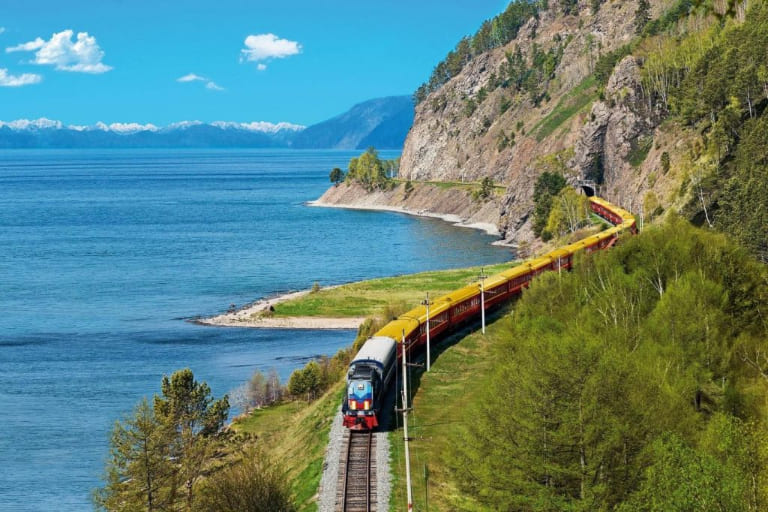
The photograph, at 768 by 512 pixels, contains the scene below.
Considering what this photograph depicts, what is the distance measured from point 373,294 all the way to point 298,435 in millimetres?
61097

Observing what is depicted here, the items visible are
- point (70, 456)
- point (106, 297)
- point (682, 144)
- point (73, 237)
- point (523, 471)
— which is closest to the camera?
point (523, 471)

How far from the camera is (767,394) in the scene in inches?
1398

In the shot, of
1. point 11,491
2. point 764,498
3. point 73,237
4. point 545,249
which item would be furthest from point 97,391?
point 73,237

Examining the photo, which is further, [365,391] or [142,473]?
[365,391]

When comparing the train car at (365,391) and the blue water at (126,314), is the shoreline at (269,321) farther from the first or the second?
the train car at (365,391)

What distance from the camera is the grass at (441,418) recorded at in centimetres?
3425

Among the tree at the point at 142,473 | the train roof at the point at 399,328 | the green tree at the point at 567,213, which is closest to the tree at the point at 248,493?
the tree at the point at 142,473

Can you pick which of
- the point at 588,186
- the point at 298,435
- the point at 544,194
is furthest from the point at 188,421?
the point at 588,186

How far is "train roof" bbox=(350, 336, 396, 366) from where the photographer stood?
44.1 meters

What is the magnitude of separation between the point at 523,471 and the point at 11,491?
36432 mm

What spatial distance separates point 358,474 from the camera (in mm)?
37125

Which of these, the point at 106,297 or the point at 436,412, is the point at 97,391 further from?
the point at 106,297

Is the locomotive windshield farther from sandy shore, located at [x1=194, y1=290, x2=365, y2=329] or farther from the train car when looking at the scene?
sandy shore, located at [x1=194, y1=290, x2=365, y2=329]

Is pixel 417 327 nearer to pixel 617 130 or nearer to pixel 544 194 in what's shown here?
pixel 544 194
